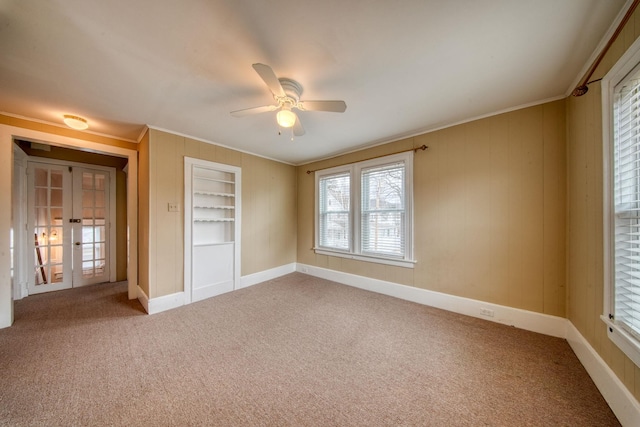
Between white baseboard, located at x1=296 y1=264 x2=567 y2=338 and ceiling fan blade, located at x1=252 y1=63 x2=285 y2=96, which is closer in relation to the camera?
ceiling fan blade, located at x1=252 y1=63 x2=285 y2=96

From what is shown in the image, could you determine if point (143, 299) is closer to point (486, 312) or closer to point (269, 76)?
point (269, 76)

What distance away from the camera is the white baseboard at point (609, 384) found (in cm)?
120

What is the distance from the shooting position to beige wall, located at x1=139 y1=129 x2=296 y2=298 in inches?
109

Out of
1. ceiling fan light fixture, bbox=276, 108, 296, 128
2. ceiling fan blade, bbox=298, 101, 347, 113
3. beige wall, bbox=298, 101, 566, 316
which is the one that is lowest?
beige wall, bbox=298, 101, 566, 316

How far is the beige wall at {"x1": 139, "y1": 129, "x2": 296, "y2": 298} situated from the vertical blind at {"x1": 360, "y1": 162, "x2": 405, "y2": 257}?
1.93 meters

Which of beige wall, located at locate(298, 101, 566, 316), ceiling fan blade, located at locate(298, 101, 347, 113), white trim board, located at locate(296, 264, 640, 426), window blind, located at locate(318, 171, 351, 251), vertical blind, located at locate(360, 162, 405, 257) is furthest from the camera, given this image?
window blind, located at locate(318, 171, 351, 251)

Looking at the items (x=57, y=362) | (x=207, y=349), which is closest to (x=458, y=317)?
(x=207, y=349)

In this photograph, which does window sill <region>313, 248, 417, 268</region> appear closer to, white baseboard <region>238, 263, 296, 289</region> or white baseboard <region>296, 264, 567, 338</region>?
white baseboard <region>296, 264, 567, 338</region>

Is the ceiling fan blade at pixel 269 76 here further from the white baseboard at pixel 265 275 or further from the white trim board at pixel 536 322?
the white baseboard at pixel 265 275

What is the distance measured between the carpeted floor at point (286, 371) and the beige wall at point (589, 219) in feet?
1.10

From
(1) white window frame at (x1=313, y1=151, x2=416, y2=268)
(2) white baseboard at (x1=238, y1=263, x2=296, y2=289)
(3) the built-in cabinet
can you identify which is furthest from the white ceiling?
(2) white baseboard at (x1=238, y1=263, x2=296, y2=289)

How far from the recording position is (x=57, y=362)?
1787 millimetres

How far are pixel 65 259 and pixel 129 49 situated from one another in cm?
413

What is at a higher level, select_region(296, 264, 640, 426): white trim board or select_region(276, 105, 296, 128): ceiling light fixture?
select_region(276, 105, 296, 128): ceiling light fixture
